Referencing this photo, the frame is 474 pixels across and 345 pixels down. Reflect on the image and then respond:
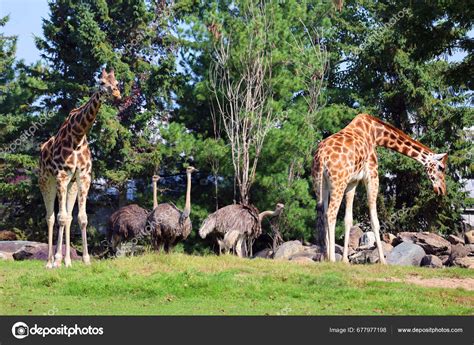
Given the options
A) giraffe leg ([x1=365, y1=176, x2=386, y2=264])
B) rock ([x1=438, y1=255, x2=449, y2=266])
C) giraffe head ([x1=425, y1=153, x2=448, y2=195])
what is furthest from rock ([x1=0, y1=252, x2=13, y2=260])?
rock ([x1=438, y1=255, x2=449, y2=266])

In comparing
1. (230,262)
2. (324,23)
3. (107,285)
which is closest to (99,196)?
(324,23)

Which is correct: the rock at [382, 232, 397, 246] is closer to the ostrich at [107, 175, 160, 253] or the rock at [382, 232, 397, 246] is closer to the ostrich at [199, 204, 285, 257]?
the ostrich at [199, 204, 285, 257]

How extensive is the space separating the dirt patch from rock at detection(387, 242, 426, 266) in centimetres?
478

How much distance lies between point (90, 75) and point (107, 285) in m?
18.2

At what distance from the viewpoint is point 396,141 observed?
20.1 metres

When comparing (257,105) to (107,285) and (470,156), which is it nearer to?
(470,156)

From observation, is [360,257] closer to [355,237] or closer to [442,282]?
[355,237]

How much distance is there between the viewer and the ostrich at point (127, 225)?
21.6 metres

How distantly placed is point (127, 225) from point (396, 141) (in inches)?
292

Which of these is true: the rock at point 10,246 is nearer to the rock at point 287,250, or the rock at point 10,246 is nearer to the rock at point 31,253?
the rock at point 31,253

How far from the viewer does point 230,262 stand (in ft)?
55.4

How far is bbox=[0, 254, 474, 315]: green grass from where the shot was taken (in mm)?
12500

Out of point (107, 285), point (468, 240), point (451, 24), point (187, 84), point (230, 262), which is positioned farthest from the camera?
point (187, 84)

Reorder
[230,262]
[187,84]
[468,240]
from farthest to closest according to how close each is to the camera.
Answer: [187,84] < [468,240] < [230,262]
